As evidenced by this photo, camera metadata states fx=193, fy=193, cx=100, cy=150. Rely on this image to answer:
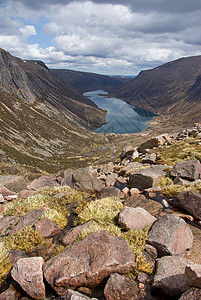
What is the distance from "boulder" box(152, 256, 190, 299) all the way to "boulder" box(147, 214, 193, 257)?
64 centimetres

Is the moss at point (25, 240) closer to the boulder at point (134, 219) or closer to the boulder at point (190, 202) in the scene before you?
the boulder at point (134, 219)

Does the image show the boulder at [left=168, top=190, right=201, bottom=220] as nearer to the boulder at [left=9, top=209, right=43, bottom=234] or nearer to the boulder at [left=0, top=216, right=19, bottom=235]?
the boulder at [left=9, top=209, right=43, bottom=234]

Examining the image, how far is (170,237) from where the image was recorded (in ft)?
25.2

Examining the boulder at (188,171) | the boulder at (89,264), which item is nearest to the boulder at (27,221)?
the boulder at (89,264)

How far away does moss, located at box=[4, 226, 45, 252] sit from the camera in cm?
841

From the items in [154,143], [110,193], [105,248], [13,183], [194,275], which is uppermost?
[194,275]

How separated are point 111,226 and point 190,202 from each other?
188 inches

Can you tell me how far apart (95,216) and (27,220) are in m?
3.49

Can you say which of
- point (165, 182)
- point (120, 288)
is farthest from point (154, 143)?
point (120, 288)

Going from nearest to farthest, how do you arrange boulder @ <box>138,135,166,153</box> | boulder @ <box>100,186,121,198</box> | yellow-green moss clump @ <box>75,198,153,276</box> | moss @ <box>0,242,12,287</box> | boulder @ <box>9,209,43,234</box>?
moss @ <box>0,242,12,287</box>
yellow-green moss clump @ <box>75,198,153,276</box>
boulder @ <box>9,209,43,234</box>
boulder @ <box>100,186,121,198</box>
boulder @ <box>138,135,166,153</box>

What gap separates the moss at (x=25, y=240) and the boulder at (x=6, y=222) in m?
1.17

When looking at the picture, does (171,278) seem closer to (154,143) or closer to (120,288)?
(120,288)

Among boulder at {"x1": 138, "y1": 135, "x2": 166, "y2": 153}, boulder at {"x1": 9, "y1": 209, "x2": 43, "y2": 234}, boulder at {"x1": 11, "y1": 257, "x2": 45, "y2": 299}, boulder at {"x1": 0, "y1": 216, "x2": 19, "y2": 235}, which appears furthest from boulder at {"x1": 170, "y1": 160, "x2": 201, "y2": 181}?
boulder at {"x1": 138, "y1": 135, "x2": 166, "y2": 153}

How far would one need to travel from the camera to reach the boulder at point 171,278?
19.0 feet
